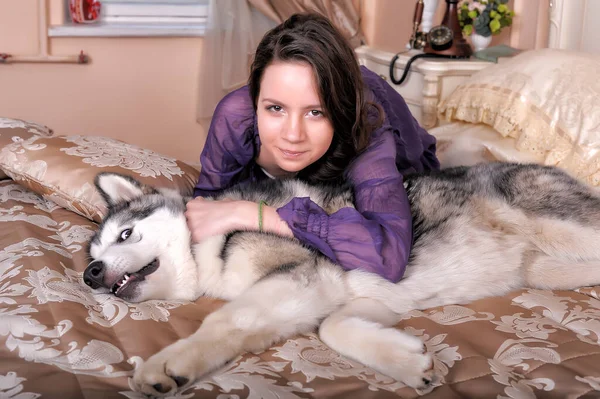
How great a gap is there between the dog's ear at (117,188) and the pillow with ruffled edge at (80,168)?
0.30 meters

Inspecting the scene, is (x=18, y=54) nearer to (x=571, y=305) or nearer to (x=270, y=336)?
(x=270, y=336)

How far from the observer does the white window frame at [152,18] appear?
435 cm

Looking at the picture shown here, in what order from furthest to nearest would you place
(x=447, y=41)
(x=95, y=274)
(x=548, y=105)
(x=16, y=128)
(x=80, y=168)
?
1. (x=447, y=41)
2. (x=16, y=128)
3. (x=548, y=105)
4. (x=80, y=168)
5. (x=95, y=274)

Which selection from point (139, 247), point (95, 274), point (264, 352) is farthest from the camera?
point (139, 247)

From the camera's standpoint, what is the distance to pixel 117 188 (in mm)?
1990

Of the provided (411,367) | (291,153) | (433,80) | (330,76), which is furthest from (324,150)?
(433,80)

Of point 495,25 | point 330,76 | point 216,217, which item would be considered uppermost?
point 495,25

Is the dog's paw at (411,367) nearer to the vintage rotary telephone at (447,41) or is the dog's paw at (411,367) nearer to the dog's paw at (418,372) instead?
the dog's paw at (418,372)

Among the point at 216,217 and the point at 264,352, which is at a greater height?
the point at 216,217

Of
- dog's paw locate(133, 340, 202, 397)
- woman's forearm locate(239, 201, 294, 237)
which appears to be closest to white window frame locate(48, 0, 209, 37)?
woman's forearm locate(239, 201, 294, 237)

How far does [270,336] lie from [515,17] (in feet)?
11.9

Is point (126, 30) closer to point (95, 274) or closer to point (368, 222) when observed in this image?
point (95, 274)

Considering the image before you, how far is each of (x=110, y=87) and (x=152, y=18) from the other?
62 centimetres

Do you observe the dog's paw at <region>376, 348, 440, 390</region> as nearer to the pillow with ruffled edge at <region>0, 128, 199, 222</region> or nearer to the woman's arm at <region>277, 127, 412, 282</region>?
the woman's arm at <region>277, 127, 412, 282</region>
